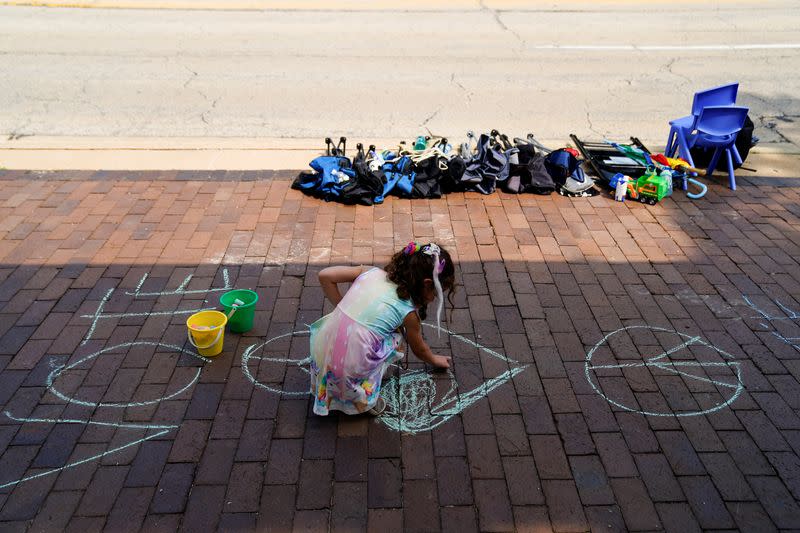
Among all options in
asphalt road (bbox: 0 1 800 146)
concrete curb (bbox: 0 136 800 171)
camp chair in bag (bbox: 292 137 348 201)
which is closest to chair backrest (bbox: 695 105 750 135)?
concrete curb (bbox: 0 136 800 171)

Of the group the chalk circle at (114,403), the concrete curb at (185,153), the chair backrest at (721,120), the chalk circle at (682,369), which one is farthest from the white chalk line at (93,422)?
the chair backrest at (721,120)

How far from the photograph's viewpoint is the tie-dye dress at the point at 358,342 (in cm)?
378

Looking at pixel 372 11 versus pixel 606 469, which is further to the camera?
pixel 372 11

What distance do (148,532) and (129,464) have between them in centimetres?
51

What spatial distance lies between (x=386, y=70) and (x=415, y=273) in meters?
7.96

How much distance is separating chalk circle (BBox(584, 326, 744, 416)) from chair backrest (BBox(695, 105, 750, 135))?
3494 millimetres

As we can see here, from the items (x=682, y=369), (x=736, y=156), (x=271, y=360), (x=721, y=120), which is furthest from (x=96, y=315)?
(x=736, y=156)

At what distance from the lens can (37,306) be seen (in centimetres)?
508

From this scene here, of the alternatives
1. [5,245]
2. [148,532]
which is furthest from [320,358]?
[5,245]

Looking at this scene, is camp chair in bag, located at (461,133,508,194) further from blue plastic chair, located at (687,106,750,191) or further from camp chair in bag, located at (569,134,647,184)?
blue plastic chair, located at (687,106,750,191)

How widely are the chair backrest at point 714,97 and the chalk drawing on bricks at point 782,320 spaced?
9.82 feet

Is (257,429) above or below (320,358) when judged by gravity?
below

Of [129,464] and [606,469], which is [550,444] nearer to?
[606,469]

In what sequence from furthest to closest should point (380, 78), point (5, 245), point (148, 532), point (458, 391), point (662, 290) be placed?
point (380, 78)
point (5, 245)
point (662, 290)
point (458, 391)
point (148, 532)
